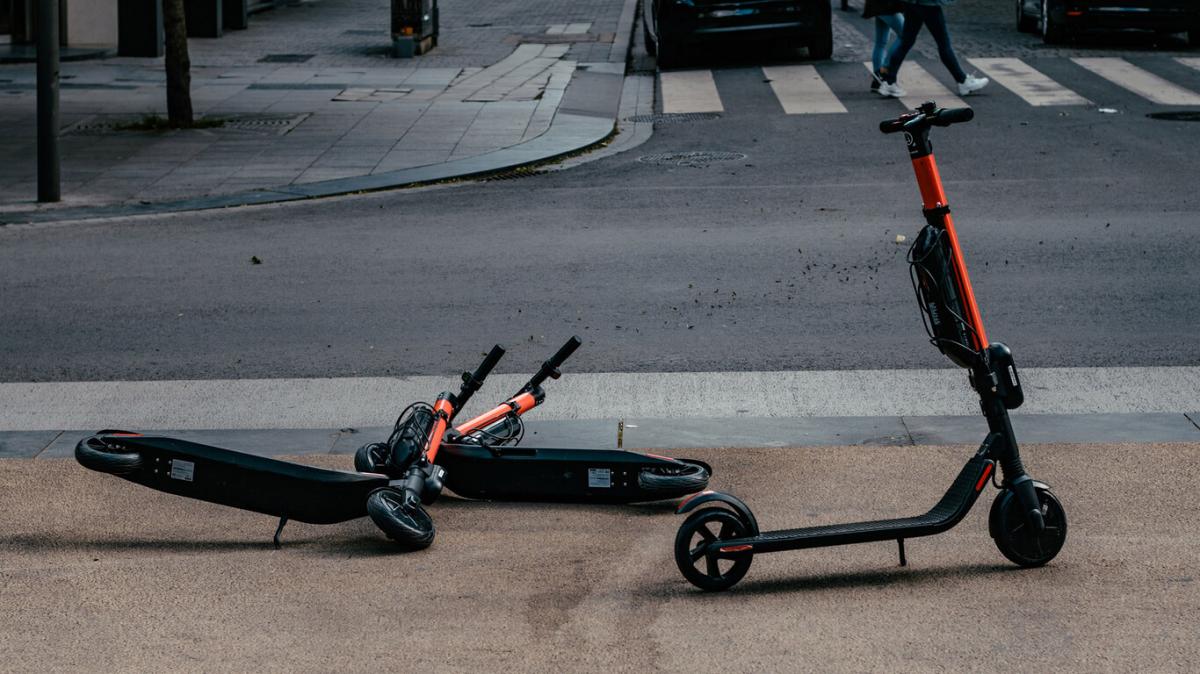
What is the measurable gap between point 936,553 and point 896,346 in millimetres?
2962

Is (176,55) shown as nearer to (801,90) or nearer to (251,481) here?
(801,90)

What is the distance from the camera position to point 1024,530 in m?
4.52

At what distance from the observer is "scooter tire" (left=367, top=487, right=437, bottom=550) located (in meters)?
4.73

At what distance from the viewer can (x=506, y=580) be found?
4.61 metres

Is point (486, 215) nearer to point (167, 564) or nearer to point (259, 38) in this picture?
point (167, 564)

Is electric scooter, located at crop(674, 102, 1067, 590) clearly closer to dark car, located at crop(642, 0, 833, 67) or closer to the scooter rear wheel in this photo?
the scooter rear wheel

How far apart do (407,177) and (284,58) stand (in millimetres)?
10045

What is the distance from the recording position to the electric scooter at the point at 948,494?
441 centimetres

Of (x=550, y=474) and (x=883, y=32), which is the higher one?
(x=883, y=32)

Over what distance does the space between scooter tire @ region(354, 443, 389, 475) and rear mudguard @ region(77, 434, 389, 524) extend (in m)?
0.30

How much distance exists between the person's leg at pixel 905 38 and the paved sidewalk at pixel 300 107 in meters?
3.64

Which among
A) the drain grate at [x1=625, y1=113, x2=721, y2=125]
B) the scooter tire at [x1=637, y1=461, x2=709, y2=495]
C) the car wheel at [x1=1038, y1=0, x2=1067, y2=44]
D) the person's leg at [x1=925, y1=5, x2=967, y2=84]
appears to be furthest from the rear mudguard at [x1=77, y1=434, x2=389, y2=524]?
the car wheel at [x1=1038, y1=0, x2=1067, y2=44]

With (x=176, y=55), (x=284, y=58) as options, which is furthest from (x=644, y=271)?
(x=284, y=58)

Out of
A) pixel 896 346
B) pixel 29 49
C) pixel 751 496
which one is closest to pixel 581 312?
pixel 896 346
